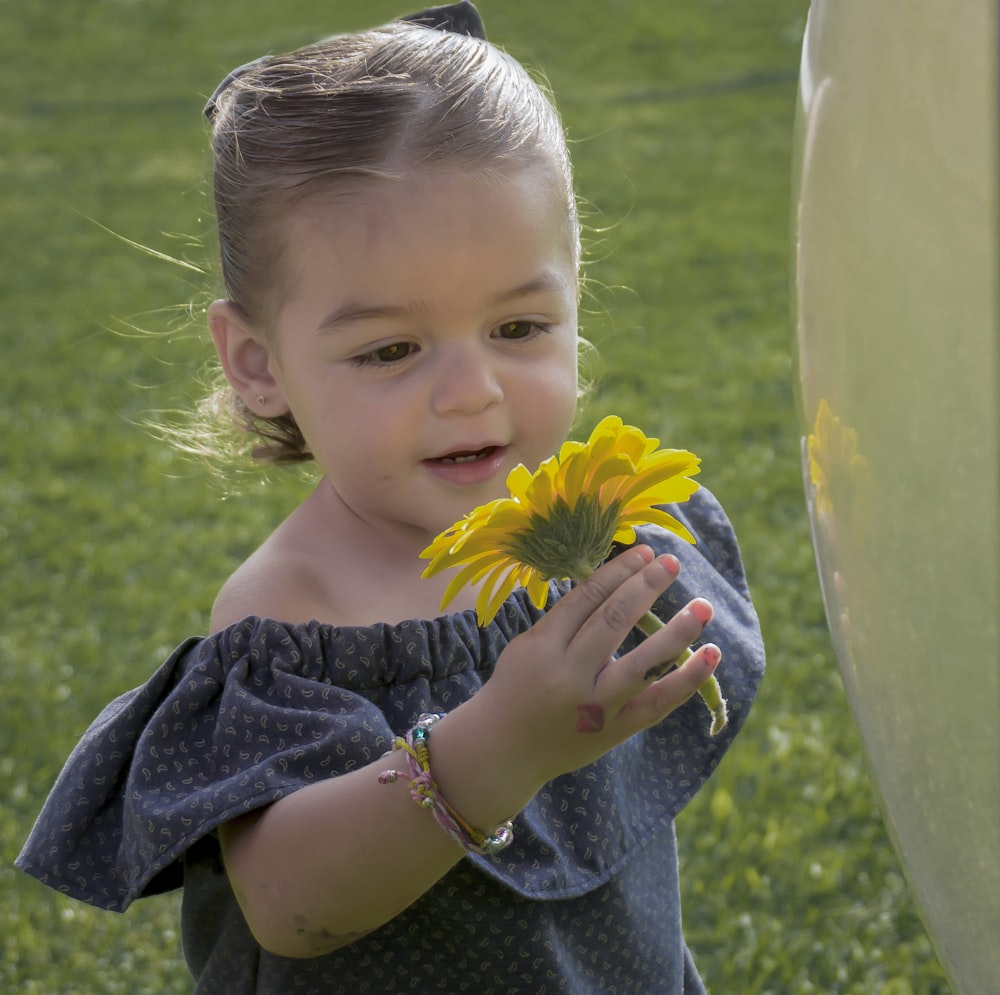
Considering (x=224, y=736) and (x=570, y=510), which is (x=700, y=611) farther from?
(x=224, y=736)

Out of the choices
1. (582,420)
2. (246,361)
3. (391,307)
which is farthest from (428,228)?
(582,420)

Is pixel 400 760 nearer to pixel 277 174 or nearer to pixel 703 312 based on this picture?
pixel 277 174

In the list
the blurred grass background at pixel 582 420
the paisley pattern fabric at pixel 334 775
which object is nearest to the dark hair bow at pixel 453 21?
the blurred grass background at pixel 582 420

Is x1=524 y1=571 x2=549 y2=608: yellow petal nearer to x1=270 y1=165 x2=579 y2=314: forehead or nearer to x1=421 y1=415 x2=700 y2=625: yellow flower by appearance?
x1=421 y1=415 x2=700 y2=625: yellow flower

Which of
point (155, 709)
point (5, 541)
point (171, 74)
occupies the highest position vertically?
point (155, 709)

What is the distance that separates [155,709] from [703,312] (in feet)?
13.9

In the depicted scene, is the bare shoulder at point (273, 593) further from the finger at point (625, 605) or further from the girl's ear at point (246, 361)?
the finger at point (625, 605)

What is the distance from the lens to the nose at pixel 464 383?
55.5 inches

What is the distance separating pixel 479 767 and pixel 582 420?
4.59 feet

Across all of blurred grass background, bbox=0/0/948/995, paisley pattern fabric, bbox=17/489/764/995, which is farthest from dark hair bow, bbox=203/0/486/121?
paisley pattern fabric, bbox=17/489/764/995

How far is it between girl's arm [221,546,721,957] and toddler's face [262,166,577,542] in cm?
29

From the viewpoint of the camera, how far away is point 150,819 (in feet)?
4.73

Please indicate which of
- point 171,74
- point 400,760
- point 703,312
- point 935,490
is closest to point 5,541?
point 703,312

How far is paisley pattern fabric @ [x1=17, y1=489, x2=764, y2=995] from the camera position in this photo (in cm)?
146
